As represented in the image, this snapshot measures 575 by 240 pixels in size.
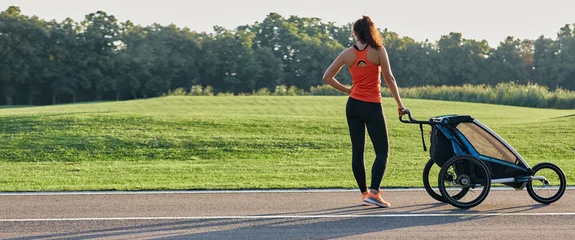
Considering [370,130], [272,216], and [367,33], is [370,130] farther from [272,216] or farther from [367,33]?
[272,216]

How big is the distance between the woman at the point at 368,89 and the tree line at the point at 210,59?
Answer: 2516 inches

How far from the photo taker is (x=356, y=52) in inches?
351

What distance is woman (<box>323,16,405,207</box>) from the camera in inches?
349

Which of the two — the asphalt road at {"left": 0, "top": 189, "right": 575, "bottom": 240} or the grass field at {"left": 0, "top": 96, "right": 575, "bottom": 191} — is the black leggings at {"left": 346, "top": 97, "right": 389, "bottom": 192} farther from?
the grass field at {"left": 0, "top": 96, "right": 575, "bottom": 191}

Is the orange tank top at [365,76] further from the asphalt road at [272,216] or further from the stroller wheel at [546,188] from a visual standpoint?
the stroller wheel at [546,188]

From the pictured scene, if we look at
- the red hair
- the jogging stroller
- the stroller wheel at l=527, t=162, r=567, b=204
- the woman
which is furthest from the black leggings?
the stroller wheel at l=527, t=162, r=567, b=204

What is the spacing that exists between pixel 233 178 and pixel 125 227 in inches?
208

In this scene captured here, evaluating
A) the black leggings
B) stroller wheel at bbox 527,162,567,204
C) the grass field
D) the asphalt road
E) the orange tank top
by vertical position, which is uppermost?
the orange tank top

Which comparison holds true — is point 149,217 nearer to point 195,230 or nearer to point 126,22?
point 195,230

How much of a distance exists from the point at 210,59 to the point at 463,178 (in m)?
70.4

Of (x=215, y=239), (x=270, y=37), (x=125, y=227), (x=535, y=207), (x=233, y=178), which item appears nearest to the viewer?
(x=215, y=239)

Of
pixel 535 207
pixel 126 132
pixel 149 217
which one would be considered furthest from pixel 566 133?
pixel 149 217

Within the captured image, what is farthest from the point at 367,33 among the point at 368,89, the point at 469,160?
the point at 469,160

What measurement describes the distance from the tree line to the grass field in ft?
154
